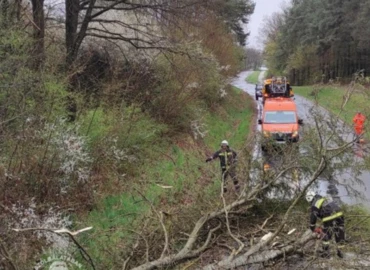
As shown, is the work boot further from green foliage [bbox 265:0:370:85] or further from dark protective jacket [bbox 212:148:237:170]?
green foliage [bbox 265:0:370:85]

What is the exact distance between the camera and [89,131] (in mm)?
Result: 12156

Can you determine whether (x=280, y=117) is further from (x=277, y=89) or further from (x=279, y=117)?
(x=277, y=89)

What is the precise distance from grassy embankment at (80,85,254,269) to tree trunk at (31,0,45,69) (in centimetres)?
386

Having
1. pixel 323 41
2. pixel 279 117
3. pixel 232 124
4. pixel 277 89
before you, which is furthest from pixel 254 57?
pixel 279 117

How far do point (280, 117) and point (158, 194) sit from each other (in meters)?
9.70

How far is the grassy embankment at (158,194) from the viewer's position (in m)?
9.03

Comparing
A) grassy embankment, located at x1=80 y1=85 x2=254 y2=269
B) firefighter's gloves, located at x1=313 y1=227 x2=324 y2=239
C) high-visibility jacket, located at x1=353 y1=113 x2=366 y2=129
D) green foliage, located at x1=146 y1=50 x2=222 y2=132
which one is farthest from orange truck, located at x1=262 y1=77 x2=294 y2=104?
firefighter's gloves, located at x1=313 y1=227 x2=324 y2=239

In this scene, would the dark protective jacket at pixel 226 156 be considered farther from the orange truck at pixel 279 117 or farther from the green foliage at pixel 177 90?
the orange truck at pixel 279 117

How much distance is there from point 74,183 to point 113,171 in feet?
6.58

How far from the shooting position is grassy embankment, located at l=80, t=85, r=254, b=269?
903 cm

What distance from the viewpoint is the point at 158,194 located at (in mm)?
12242

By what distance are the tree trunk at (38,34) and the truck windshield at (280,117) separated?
1052 cm

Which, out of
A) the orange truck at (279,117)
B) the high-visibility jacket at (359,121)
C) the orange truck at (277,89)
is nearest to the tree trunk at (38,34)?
the high-visibility jacket at (359,121)

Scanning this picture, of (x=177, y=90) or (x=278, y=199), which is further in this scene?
(x=177, y=90)
